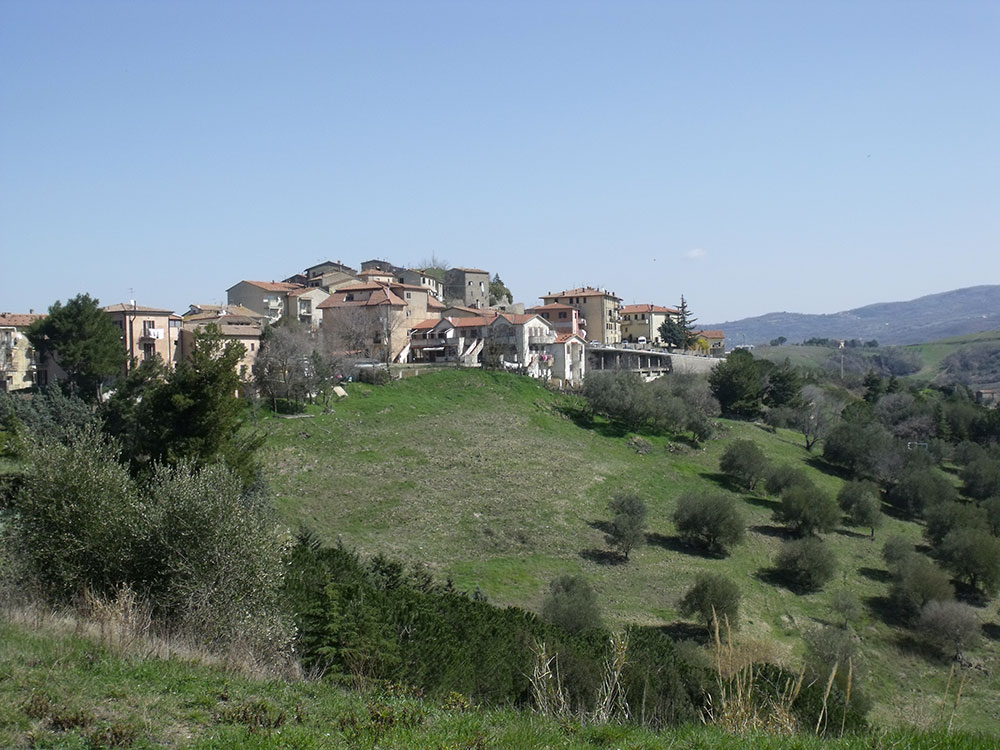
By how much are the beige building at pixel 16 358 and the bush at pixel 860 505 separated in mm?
47121

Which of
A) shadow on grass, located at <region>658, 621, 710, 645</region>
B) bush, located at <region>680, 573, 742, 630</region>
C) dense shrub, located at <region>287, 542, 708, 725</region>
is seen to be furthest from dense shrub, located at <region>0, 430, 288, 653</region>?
bush, located at <region>680, 573, 742, 630</region>

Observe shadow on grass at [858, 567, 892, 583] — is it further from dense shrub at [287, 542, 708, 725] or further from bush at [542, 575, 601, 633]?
dense shrub at [287, 542, 708, 725]

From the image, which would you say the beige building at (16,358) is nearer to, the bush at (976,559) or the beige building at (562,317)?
the beige building at (562,317)

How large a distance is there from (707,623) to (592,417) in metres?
30.0

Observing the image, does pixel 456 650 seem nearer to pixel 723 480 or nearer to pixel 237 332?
pixel 723 480

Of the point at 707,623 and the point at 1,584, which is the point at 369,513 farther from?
the point at 1,584

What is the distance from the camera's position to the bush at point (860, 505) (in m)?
42.0

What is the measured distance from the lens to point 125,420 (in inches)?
1400

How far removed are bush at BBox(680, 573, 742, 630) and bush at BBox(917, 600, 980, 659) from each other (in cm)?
730

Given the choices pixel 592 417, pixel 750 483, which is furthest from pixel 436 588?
pixel 592 417

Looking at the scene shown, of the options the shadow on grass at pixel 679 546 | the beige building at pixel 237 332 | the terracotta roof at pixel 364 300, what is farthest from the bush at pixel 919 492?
the beige building at pixel 237 332

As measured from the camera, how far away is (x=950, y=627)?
1117 inches

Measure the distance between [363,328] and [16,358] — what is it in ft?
77.9

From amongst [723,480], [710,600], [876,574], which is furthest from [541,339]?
[710,600]
